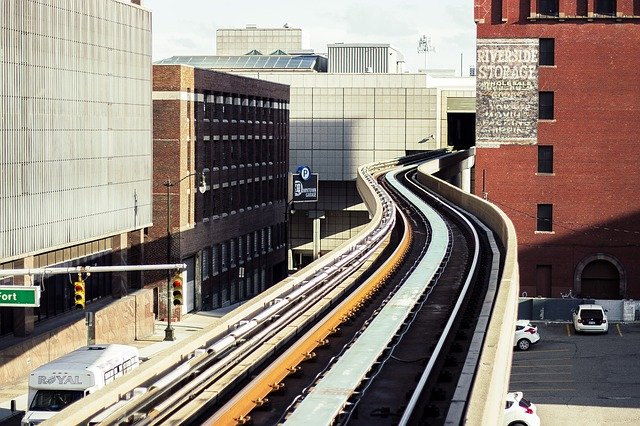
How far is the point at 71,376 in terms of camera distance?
32594 millimetres

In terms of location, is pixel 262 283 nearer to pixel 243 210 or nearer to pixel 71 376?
pixel 243 210

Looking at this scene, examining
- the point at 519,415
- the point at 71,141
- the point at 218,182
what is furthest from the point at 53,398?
the point at 218,182

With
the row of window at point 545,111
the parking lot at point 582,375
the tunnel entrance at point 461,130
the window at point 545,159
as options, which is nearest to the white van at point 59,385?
the parking lot at point 582,375

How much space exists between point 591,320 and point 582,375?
12.9 metres

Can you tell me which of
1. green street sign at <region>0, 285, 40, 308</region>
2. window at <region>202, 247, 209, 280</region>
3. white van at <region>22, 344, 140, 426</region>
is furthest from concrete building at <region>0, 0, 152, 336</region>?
white van at <region>22, 344, 140, 426</region>

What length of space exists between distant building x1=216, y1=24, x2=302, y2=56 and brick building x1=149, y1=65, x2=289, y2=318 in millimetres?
44810

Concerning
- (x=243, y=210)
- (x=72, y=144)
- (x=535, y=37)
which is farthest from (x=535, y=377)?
(x=243, y=210)

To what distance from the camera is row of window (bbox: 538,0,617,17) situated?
74.9 m

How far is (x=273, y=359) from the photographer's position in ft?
74.6

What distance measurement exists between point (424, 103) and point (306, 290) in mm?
86315

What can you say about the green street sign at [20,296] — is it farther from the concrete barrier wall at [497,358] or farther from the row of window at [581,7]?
the row of window at [581,7]

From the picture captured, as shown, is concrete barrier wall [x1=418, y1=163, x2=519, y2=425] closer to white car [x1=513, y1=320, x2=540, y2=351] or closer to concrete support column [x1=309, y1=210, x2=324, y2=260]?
white car [x1=513, y1=320, x2=540, y2=351]

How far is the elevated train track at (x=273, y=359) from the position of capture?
1736 centimetres

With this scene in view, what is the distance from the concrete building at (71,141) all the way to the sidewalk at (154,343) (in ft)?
9.24
